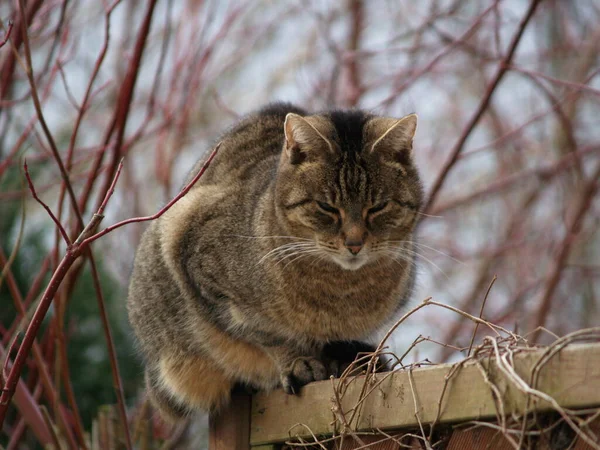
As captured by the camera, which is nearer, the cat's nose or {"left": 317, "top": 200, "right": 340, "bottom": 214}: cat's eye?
the cat's nose

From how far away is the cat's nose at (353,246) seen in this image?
2699mm

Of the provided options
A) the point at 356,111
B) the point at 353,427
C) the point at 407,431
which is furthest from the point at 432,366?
the point at 356,111

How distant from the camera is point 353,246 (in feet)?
8.86

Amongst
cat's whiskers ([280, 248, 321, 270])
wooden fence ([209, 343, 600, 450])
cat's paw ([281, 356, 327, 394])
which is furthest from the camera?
cat's whiskers ([280, 248, 321, 270])

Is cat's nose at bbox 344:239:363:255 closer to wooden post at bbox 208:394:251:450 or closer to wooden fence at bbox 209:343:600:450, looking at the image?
wooden fence at bbox 209:343:600:450

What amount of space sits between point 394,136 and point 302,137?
1.00ft

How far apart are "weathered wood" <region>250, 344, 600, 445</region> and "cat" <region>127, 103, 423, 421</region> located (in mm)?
170

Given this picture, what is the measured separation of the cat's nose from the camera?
2699mm

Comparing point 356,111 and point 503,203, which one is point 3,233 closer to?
point 356,111

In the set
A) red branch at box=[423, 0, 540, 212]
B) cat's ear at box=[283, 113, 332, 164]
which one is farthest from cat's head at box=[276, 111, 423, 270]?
red branch at box=[423, 0, 540, 212]

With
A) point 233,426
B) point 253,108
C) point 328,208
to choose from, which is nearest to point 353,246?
point 328,208

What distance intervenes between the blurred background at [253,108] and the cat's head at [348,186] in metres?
0.16

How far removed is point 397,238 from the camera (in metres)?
2.91

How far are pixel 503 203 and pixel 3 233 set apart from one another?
510 centimetres
